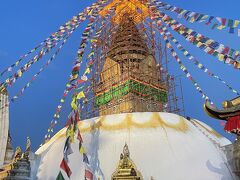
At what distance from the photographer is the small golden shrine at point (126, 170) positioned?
38.6 feet

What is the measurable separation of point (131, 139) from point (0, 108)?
25.2ft

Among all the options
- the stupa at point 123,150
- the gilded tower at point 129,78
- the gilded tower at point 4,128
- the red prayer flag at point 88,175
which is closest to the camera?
the red prayer flag at point 88,175

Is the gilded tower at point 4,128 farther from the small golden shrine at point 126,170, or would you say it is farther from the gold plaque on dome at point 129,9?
the gold plaque on dome at point 129,9

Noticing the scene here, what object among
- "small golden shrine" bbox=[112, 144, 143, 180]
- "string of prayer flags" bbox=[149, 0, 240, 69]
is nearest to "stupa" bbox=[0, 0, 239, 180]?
"small golden shrine" bbox=[112, 144, 143, 180]

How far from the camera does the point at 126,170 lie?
1178cm

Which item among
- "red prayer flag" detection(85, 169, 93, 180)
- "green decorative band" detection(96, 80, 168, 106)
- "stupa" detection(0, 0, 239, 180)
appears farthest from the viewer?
"green decorative band" detection(96, 80, 168, 106)

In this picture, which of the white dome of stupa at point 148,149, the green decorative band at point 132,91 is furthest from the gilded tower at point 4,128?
the green decorative band at point 132,91

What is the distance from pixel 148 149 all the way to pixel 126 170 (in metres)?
1.41

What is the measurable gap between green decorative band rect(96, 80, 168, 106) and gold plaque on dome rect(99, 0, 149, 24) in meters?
4.90

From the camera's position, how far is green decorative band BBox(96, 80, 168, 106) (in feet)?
67.0

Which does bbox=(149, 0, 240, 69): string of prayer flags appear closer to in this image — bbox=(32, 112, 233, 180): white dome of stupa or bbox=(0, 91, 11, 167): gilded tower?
bbox=(32, 112, 233, 180): white dome of stupa

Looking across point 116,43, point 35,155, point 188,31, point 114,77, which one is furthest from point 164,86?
point 35,155

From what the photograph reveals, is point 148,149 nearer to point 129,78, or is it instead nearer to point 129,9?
point 129,78

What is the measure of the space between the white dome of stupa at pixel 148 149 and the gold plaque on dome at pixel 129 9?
9198 millimetres
